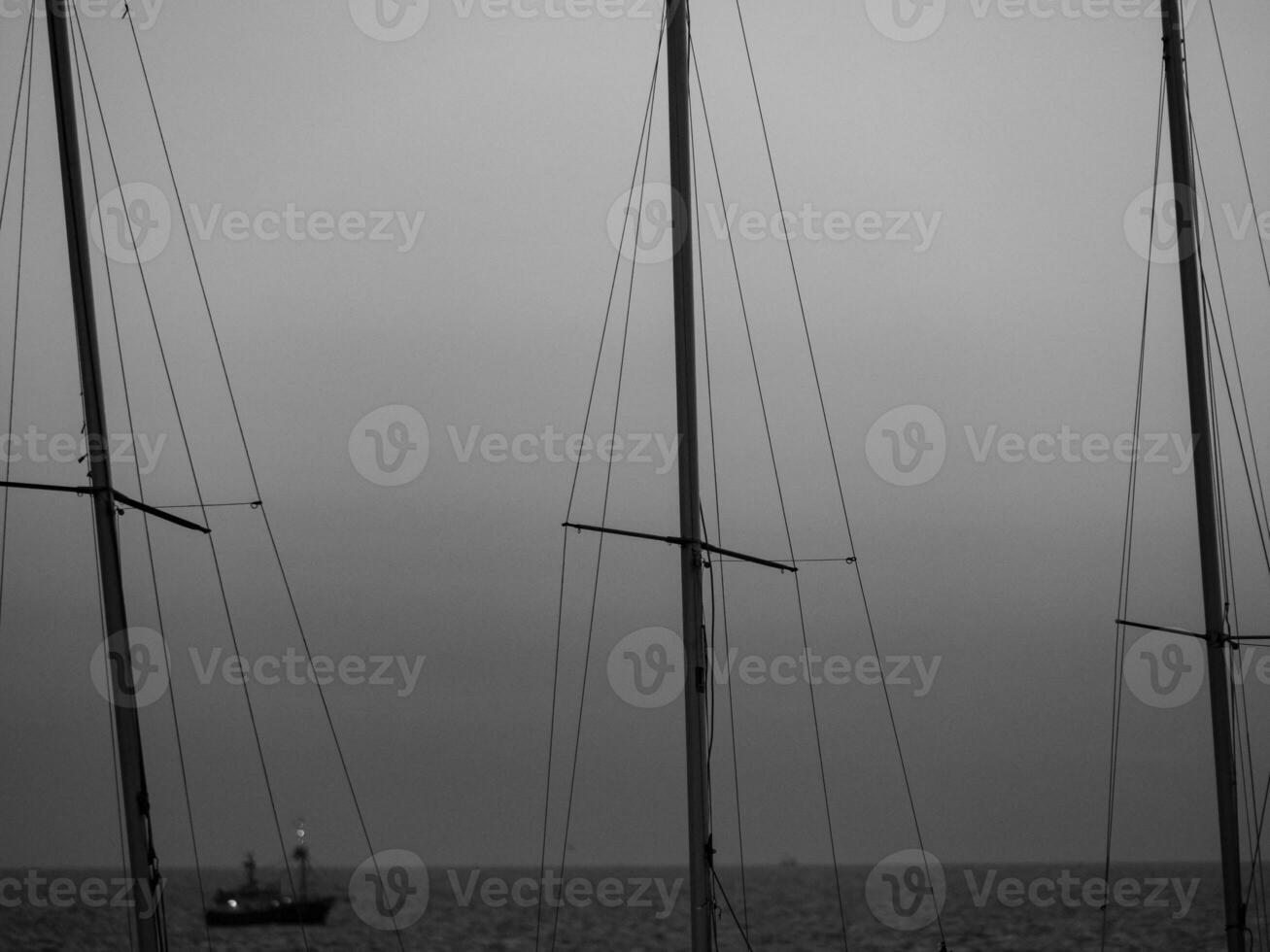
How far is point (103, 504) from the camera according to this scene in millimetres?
14766

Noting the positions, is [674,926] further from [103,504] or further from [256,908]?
[103,504]

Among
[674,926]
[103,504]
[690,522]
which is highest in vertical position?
[103,504]

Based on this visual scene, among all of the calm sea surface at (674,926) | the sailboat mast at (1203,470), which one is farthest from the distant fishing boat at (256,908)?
the sailboat mast at (1203,470)

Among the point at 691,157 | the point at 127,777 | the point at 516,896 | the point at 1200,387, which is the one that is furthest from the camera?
the point at 516,896

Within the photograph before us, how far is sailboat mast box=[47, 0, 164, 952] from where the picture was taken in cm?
1426

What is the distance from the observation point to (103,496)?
14797 millimetres

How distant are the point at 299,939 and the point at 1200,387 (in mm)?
72019

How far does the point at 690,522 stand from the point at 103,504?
6062 mm

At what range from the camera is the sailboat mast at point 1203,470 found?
1666 cm

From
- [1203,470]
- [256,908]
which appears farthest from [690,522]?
[256,908]

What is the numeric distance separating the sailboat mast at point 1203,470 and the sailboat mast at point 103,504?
11.7 metres

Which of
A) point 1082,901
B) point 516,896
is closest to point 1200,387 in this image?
point 1082,901

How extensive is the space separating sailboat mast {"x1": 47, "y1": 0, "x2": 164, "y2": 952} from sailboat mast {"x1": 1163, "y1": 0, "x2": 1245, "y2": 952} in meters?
11.7

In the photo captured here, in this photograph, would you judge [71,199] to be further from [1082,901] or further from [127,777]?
[1082,901]
